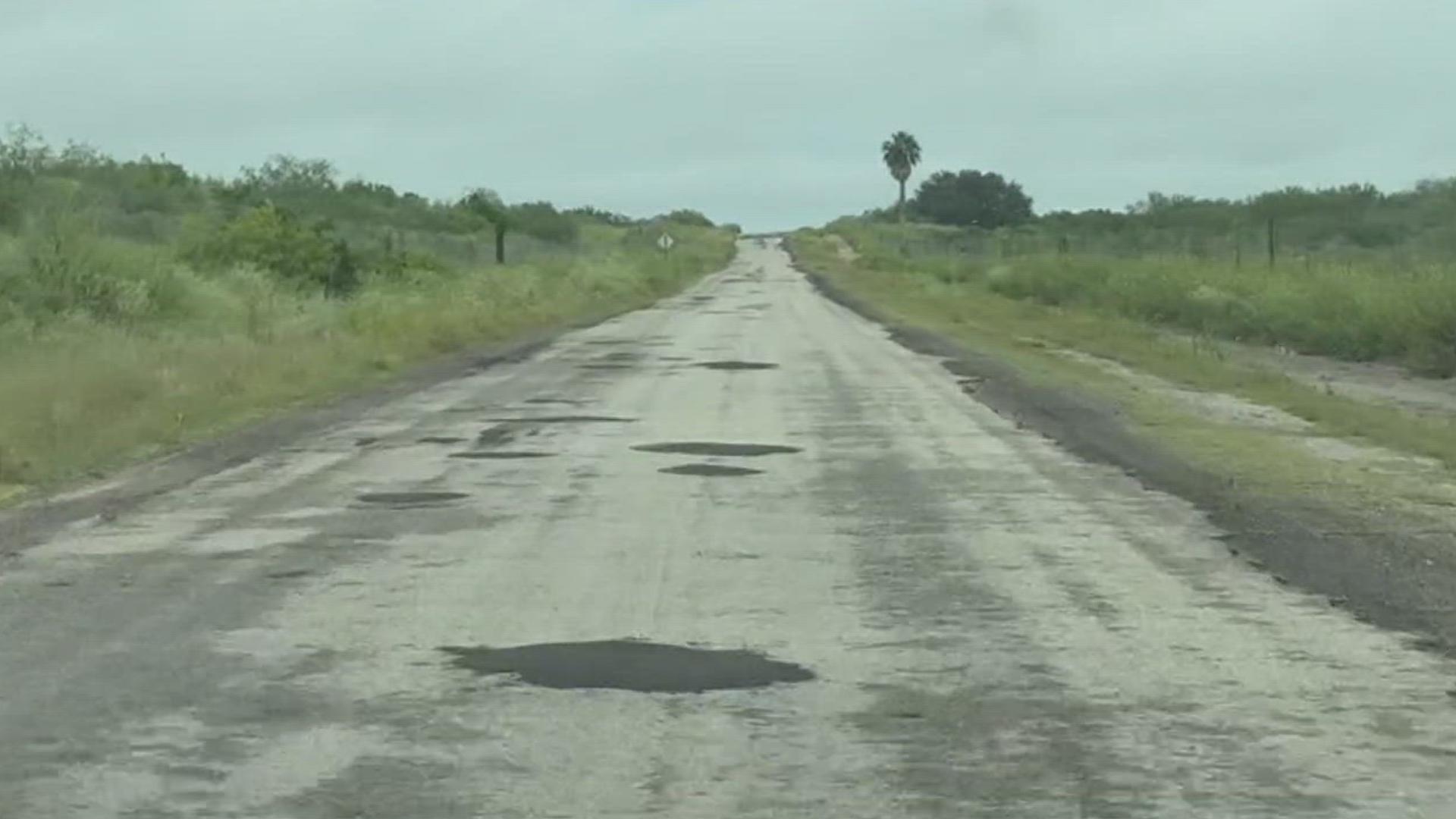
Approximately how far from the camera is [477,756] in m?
7.38

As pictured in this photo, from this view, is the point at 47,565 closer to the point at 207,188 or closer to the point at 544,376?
the point at 544,376

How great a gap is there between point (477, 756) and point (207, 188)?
62.6 metres

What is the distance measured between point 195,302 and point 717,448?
20.9 m

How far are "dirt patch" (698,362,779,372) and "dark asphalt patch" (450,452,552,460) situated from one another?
37.7 ft

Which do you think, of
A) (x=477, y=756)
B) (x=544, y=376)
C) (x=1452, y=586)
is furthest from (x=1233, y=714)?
(x=544, y=376)

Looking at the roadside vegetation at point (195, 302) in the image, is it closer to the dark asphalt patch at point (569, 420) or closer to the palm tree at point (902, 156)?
the dark asphalt patch at point (569, 420)

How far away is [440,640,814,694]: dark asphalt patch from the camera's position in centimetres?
866

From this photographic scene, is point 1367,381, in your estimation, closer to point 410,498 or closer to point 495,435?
point 495,435

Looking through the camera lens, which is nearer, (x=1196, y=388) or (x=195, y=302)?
(x=1196, y=388)

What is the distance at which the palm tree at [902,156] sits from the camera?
160 m

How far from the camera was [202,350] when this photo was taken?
28.1m

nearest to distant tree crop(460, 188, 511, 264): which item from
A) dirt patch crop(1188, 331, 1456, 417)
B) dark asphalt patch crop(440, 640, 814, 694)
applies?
dirt patch crop(1188, 331, 1456, 417)

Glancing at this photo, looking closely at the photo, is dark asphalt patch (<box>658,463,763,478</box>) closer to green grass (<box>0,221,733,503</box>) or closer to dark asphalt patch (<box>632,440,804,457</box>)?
dark asphalt patch (<box>632,440,804,457</box>)

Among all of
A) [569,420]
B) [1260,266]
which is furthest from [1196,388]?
[1260,266]
